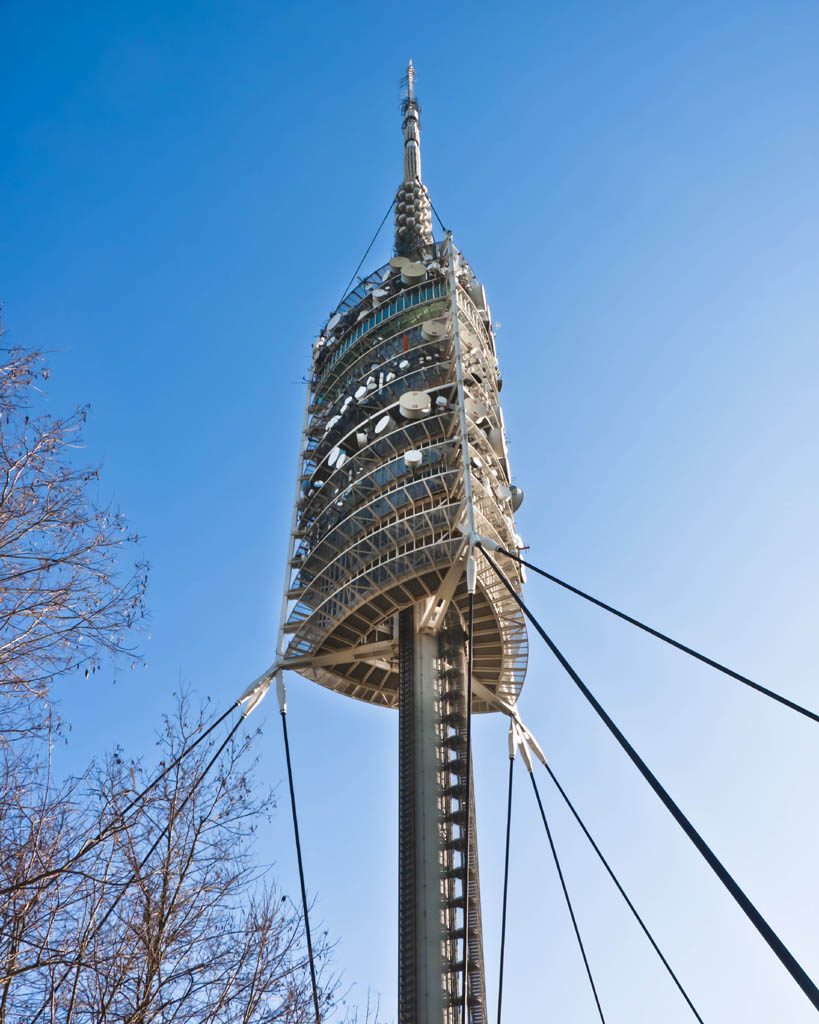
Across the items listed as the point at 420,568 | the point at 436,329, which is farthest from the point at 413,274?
the point at 420,568

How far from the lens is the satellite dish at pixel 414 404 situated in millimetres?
38969

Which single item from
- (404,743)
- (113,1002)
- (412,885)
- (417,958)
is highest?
(404,743)

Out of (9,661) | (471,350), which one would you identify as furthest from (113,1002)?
(471,350)

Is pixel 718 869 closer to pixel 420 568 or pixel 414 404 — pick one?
pixel 420 568

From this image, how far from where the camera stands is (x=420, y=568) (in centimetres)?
3519

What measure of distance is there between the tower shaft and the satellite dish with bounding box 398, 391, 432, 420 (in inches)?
316

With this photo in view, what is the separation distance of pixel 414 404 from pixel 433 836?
16.9 m

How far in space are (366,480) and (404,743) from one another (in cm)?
1098

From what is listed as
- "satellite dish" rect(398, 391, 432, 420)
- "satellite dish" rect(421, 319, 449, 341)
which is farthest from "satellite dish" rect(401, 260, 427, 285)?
"satellite dish" rect(398, 391, 432, 420)

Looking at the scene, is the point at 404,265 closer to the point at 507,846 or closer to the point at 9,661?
the point at 507,846

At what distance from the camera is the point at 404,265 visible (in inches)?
1884

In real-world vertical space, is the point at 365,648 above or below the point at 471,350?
below

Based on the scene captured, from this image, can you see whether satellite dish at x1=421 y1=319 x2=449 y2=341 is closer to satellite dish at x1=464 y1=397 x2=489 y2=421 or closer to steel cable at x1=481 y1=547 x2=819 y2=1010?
satellite dish at x1=464 y1=397 x2=489 y2=421

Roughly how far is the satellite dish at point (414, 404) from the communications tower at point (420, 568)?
58mm
